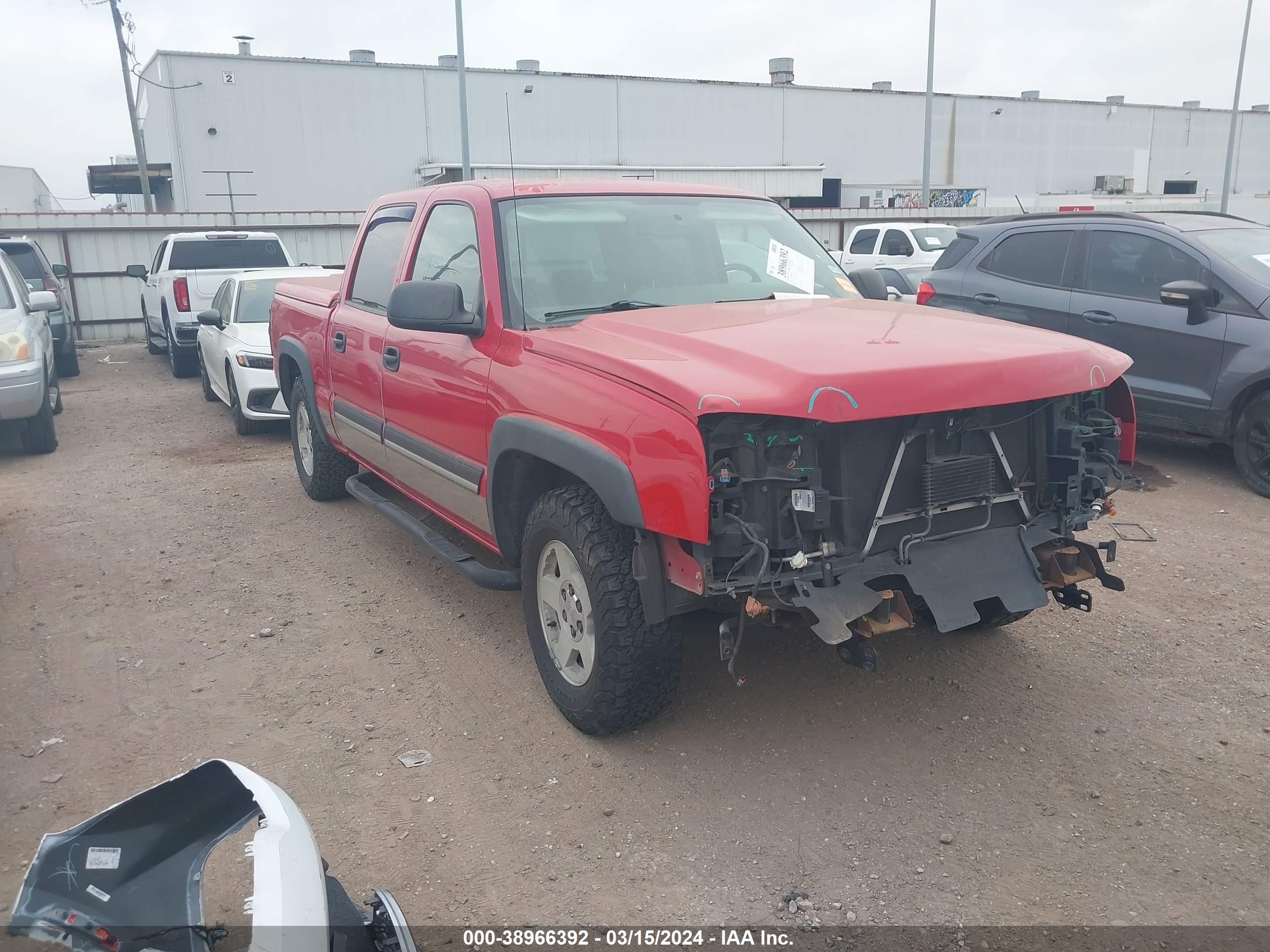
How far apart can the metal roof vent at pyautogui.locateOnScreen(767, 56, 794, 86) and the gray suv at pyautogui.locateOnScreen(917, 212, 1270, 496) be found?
3410 cm

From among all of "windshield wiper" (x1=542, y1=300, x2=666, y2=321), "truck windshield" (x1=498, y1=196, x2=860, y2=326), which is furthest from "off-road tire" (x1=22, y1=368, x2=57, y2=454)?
"windshield wiper" (x1=542, y1=300, x2=666, y2=321)

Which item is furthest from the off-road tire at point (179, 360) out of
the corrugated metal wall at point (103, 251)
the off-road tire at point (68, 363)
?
the corrugated metal wall at point (103, 251)

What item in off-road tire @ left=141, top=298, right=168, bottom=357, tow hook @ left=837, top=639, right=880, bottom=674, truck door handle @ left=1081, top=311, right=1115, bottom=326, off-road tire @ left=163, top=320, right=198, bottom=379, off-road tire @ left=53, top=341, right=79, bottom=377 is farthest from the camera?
off-road tire @ left=141, top=298, right=168, bottom=357

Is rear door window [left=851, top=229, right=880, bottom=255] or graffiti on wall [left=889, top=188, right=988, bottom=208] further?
graffiti on wall [left=889, top=188, right=988, bottom=208]

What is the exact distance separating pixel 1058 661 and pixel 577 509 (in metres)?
2.30

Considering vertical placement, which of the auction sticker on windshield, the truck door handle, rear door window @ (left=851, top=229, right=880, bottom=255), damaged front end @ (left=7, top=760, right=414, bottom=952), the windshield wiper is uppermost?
the auction sticker on windshield

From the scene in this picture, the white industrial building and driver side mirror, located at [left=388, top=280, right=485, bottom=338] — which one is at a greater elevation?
the white industrial building

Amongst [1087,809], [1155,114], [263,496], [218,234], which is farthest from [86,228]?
[1155,114]

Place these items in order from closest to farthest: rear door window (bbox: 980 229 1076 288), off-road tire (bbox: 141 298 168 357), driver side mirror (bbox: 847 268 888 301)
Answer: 1. driver side mirror (bbox: 847 268 888 301)
2. rear door window (bbox: 980 229 1076 288)
3. off-road tire (bbox: 141 298 168 357)

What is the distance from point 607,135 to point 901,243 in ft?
71.9

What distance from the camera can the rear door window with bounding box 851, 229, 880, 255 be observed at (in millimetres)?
17922

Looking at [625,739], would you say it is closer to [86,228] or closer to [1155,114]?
[86,228]

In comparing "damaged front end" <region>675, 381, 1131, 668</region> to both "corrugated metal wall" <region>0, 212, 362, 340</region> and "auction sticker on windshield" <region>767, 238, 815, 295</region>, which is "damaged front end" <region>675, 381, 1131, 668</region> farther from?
"corrugated metal wall" <region>0, 212, 362, 340</region>

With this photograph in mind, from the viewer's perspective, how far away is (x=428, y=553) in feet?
19.9
